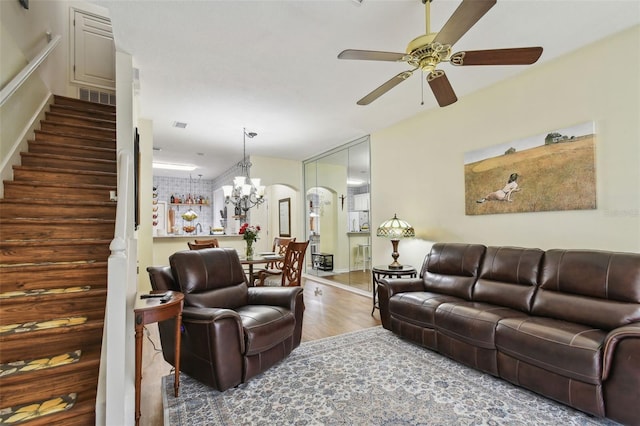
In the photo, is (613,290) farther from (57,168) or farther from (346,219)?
(57,168)

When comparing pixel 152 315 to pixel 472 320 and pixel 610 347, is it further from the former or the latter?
pixel 610 347

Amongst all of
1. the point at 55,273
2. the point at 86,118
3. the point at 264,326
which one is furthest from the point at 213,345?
the point at 86,118

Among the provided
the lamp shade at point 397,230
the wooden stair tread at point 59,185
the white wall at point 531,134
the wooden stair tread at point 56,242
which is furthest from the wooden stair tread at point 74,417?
the white wall at point 531,134

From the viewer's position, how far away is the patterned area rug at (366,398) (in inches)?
77.9

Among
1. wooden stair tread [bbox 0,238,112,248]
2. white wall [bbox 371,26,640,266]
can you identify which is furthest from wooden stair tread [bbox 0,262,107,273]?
white wall [bbox 371,26,640,266]

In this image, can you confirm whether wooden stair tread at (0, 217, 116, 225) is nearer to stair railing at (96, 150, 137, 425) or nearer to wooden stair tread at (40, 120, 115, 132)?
stair railing at (96, 150, 137, 425)

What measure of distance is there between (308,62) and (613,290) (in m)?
3.17

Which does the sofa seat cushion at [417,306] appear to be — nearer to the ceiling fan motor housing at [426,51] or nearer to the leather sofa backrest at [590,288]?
the leather sofa backrest at [590,288]

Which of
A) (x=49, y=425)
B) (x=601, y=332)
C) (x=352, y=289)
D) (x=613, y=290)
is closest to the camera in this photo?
(x=49, y=425)

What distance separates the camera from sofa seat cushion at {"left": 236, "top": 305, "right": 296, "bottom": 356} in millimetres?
2359

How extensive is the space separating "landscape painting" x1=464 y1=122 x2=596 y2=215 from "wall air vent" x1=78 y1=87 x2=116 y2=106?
5.38 meters

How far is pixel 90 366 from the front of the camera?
185 centimetres

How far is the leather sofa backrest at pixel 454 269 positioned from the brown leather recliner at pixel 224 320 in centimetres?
159

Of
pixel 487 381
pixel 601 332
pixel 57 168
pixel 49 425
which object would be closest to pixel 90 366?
pixel 49 425
